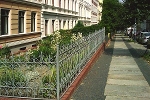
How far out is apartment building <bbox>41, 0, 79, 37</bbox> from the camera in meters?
25.4

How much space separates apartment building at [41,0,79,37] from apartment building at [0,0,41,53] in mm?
1479

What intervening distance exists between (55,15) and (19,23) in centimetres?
953

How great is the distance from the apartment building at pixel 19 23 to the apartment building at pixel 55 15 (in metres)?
1.48

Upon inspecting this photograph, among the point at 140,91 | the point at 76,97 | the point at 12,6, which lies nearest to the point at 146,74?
the point at 140,91

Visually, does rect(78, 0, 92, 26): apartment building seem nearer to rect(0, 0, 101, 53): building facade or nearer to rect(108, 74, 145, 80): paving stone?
rect(0, 0, 101, 53): building facade

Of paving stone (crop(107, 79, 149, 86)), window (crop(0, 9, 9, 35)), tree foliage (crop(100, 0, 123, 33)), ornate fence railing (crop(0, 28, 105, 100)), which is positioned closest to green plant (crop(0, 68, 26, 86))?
ornate fence railing (crop(0, 28, 105, 100))

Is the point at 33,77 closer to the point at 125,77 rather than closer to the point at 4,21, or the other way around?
the point at 125,77

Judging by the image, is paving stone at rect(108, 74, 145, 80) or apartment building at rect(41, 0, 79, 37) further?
apartment building at rect(41, 0, 79, 37)

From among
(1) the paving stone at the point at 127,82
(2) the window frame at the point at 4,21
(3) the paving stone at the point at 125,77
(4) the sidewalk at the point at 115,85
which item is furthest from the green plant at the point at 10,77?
(2) the window frame at the point at 4,21

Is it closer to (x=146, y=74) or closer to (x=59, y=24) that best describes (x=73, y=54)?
(x=146, y=74)

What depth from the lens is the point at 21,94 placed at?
22.1ft

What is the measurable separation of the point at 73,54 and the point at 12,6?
10.9 meters

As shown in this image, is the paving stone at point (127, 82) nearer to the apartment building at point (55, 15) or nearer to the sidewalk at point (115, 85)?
the sidewalk at point (115, 85)

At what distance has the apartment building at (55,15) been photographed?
2536cm
